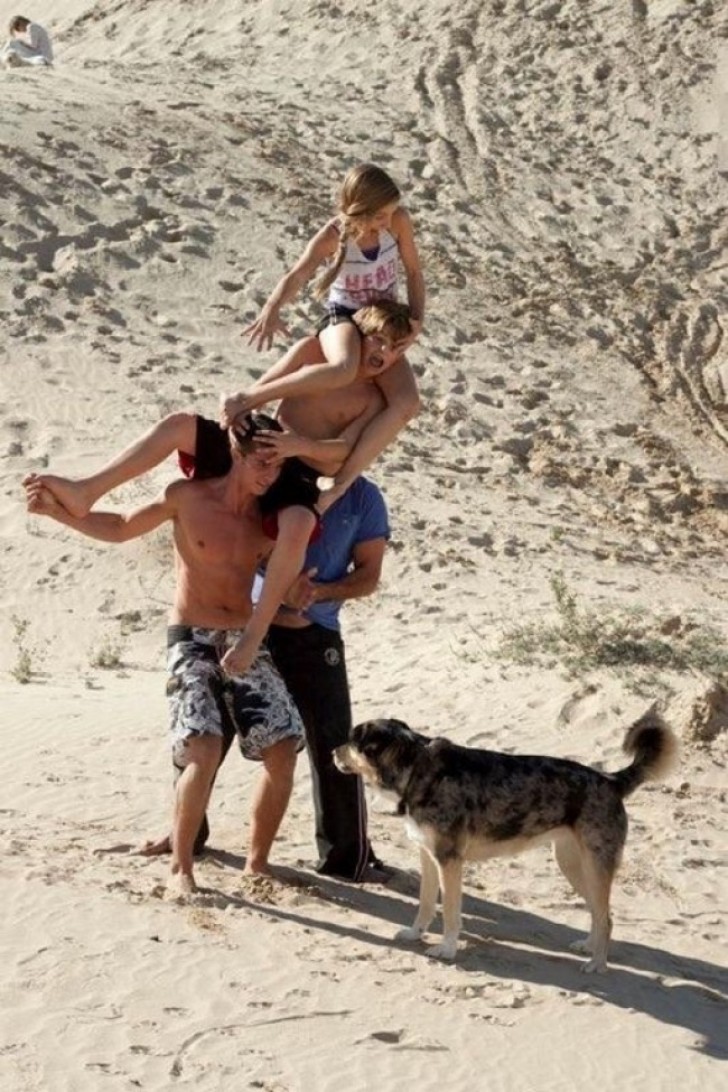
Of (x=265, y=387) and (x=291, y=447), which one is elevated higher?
(x=265, y=387)

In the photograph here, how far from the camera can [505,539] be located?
1545 cm

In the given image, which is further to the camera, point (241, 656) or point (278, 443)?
point (278, 443)

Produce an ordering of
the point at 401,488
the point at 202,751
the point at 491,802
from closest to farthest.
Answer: the point at 491,802
the point at 202,751
the point at 401,488

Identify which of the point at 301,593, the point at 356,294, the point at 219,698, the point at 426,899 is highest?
the point at 356,294

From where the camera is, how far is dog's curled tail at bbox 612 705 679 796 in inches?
311

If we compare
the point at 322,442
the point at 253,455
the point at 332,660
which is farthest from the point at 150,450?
the point at 332,660

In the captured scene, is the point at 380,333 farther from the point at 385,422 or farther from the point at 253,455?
the point at 253,455

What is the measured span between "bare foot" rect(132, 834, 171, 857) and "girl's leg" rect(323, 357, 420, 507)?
5.23 feet

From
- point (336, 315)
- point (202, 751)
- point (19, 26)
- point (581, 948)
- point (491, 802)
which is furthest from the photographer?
point (19, 26)

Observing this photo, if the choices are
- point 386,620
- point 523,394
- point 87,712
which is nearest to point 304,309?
point 523,394

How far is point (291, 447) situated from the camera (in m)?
7.91

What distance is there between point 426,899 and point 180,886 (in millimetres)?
934

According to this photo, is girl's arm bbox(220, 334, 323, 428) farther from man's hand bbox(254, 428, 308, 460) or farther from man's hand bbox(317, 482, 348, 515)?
man's hand bbox(317, 482, 348, 515)

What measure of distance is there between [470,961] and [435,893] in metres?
0.29
